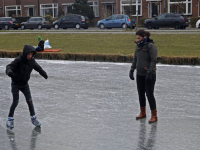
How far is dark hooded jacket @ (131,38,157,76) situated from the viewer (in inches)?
307

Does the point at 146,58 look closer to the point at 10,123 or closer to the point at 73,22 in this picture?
the point at 10,123

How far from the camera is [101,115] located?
845cm

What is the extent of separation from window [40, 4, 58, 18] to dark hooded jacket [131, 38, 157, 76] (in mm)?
52833

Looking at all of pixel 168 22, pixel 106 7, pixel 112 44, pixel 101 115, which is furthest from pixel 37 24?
pixel 101 115

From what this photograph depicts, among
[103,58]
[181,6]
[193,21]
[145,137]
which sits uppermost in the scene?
[181,6]

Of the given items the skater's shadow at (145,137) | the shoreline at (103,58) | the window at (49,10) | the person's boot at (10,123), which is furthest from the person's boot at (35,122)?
the window at (49,10)

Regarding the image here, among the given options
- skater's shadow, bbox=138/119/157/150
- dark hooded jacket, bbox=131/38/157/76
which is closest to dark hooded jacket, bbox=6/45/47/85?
dark hooded jacket, bbox=131/38/157/76

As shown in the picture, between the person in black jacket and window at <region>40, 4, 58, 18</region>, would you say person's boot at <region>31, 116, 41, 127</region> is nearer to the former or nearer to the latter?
the person in black jacket

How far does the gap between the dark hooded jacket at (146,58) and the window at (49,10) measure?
173 ft

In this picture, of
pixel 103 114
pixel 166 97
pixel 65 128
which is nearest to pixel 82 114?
pixel 103 114

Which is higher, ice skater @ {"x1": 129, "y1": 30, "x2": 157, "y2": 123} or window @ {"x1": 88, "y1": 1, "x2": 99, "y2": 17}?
window @ {"x1": 88, "y1": 1, "x2": 99, "y2": 17}

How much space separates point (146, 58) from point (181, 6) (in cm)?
4250

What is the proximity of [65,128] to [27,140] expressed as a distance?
89cm

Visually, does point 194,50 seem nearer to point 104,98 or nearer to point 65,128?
point 104,98
